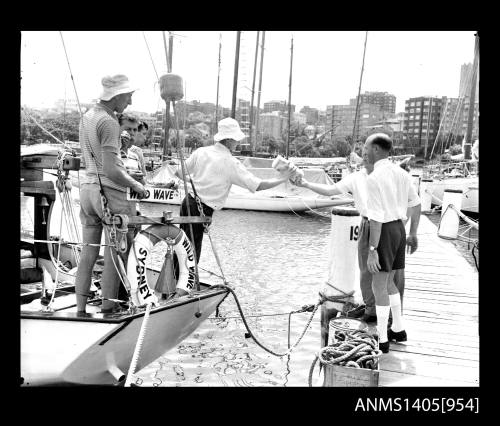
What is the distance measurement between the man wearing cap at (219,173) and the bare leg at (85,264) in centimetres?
147

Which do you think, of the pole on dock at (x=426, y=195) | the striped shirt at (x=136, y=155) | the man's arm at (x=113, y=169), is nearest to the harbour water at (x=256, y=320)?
the striped shirt at (x=136, y=155)

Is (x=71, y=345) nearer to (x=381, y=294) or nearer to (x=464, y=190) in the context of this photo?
(x=381, y=294)

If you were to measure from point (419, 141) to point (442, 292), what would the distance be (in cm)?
4585

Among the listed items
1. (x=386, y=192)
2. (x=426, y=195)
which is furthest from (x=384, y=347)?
(x=426, y=195)

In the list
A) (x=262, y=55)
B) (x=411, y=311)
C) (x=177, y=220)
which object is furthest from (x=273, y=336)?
(x=262, y=55)

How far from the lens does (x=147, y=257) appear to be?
5059 mm

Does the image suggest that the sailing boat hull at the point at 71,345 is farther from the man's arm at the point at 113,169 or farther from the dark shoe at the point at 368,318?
the dark shoe at the point at 368,318

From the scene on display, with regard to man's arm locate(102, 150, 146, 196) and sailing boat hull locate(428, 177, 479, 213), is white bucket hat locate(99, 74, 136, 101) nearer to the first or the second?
man's arm locate(102, 150, 146, 196)

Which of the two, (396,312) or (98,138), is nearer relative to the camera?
(98,138)

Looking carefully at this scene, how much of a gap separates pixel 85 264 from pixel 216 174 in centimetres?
196

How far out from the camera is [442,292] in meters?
7.14

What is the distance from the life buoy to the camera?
15.5ft
